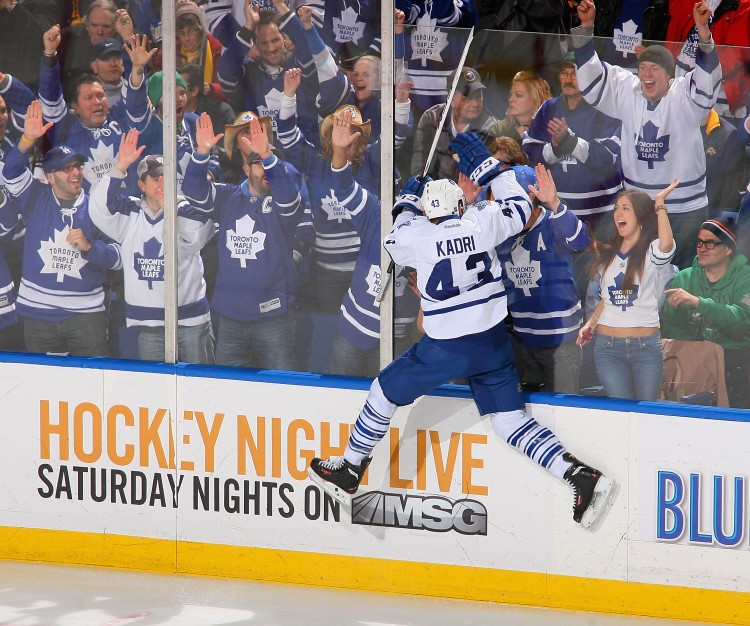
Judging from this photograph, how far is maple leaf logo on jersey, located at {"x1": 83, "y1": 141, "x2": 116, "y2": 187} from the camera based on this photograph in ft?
15.9

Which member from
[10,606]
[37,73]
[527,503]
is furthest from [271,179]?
[10,606]

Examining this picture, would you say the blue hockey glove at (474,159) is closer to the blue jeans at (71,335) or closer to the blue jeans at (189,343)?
the blue jeans at (189,343)

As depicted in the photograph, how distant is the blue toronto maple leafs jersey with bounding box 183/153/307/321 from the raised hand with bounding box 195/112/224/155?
0.04 meters

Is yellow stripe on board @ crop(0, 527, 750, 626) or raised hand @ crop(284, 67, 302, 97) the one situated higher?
raised hand @ crop(284, 67, 302, 97)

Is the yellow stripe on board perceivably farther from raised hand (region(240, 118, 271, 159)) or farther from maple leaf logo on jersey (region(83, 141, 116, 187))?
raised hand (region(240, 118, 271, 159))

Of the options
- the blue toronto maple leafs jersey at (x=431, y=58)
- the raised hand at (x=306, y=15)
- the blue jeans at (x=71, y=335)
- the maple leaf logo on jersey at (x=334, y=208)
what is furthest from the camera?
the blue jeans at (x=71, y=335)

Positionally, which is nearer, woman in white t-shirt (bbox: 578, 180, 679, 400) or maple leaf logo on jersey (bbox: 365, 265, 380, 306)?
woman in white t-shirt (bbox: 578, 180, 679, 400)

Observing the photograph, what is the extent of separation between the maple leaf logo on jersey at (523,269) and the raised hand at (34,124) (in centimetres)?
185

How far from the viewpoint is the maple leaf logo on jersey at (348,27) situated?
4512 millimetres

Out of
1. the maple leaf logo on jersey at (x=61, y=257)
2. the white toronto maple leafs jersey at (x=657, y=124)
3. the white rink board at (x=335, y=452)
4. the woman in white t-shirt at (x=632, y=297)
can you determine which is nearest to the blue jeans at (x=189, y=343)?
the white rink board at (x=335, y=452)

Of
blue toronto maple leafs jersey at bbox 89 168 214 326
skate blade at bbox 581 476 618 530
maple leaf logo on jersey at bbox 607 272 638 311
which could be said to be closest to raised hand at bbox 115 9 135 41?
blue toronto maple leafs jersey at bbox 89 168 214 326

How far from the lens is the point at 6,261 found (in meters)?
5.04

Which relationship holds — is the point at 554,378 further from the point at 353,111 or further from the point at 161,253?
the point at 161,253

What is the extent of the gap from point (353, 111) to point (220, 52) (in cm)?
55
